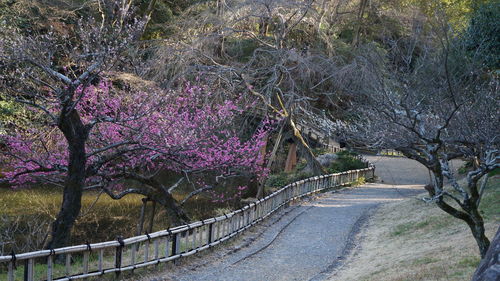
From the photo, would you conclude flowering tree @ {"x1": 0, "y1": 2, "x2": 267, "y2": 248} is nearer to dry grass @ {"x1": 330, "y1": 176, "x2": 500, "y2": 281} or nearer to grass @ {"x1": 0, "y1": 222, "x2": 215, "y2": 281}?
grass @ {"x1": 0, "y1": 222, "x2": 215, "y2": 281}

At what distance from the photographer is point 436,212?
1628 cm

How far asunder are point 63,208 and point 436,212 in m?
10.8

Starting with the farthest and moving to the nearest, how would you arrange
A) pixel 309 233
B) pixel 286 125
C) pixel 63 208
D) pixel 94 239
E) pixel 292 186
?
pixel 286 125, pixel 292 186, pixel 94 239, pixel 309 233, pixel 63 208

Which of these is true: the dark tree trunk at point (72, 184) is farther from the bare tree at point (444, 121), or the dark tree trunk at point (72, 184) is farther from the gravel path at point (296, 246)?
the bare tree at point (444, 121)

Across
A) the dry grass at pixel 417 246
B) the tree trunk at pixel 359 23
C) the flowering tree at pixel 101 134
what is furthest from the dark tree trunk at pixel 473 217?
the tree trunk at pixel 359 23

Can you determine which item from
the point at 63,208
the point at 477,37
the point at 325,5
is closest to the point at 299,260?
the point at 63,208

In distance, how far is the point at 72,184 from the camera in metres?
10.5

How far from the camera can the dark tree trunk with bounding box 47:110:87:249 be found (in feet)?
33.8

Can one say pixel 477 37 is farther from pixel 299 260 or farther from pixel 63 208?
pixel 63 208

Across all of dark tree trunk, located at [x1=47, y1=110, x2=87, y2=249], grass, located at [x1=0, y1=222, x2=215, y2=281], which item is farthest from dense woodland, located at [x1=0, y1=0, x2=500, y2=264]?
grass, located at [x1=0, y1=222, x2=215, y2=281]

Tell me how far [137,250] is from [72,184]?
3.34 m

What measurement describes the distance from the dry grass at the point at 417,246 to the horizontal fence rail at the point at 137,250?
3.06 metres

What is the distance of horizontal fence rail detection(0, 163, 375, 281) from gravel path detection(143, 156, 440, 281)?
1.18 ft

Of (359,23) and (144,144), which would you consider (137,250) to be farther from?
(359,23)
